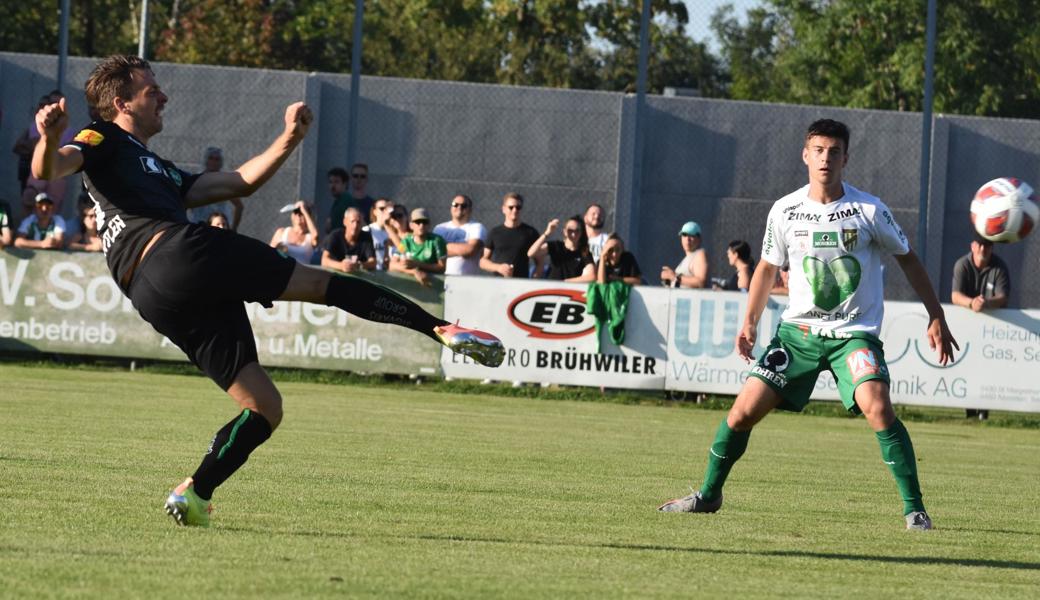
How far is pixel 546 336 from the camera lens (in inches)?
706

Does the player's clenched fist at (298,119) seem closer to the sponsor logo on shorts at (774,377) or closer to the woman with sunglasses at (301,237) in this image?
the sponsor logo on shorts at (774,377)

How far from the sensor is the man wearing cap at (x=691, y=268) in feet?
60.9

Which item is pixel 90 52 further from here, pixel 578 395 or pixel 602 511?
pixel 602 511

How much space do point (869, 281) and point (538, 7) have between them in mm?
28997

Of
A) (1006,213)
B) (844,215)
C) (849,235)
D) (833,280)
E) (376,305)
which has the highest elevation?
(1006,213)

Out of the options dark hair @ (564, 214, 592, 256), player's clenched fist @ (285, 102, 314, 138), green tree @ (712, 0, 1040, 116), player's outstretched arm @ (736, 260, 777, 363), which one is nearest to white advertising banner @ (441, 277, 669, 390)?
dark hair @ (564, 214, 592, 256)

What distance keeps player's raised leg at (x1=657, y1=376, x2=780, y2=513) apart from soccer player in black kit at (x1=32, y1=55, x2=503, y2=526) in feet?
6.46

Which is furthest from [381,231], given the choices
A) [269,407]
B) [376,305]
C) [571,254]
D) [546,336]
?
[376,305]

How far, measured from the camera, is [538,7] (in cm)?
3641

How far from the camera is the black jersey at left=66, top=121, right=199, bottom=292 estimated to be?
6645 mm

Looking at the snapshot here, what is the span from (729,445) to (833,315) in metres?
0.84

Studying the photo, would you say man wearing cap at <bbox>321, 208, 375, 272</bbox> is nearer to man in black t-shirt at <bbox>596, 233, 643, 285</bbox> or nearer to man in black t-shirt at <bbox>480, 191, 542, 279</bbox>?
man in black t-shirt at <bbox>480, 191, 542, 279</bbox>

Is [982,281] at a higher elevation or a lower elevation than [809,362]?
higher

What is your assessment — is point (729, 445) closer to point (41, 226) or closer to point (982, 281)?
point (982, 281)
